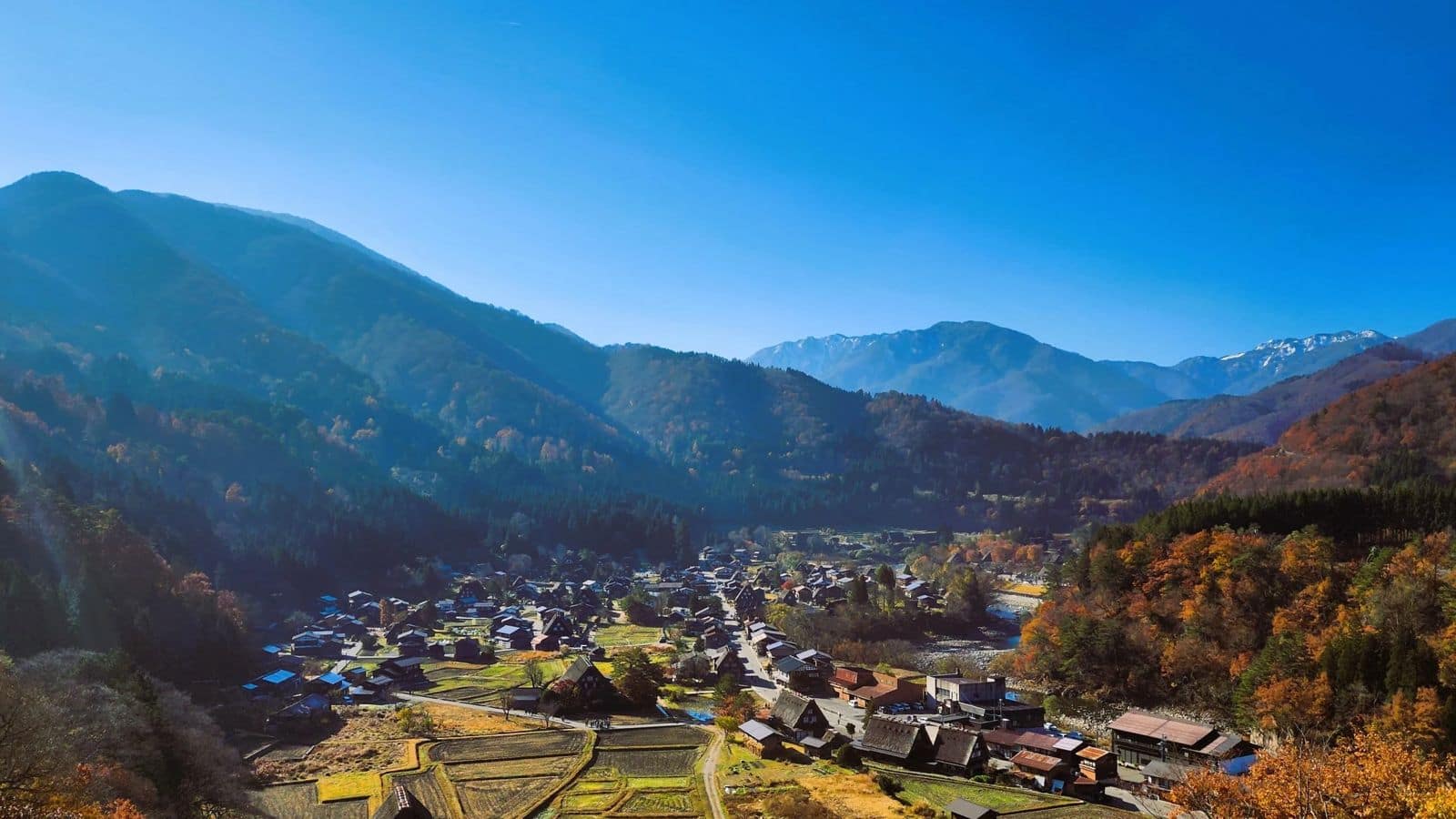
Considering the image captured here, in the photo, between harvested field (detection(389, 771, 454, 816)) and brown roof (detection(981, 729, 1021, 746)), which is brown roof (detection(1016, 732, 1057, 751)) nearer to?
brown roof (detection(981, 729, 1021, 746))

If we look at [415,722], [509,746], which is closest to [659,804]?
[509,746]

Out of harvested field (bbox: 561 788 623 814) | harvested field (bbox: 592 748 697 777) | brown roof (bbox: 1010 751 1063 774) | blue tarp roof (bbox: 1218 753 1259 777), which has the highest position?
blue tarp roof (bbox: 1218 753 1259 777)

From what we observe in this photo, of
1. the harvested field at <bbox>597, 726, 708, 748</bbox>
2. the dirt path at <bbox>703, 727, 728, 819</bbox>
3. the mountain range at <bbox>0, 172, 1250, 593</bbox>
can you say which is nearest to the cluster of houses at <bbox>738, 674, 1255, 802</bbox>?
the dirt path at <bbox>703, 727, 728, 819</bbox>

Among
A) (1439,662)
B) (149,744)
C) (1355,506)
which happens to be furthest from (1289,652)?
(149,744)

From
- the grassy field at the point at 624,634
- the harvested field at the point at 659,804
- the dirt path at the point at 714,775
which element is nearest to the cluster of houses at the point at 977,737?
the dirt path at the point at 714,775

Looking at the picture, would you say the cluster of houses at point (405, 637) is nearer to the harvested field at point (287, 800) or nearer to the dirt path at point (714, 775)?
the harvested field at point (287, 800)

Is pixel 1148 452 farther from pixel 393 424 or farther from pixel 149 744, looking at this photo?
pixel 149 744

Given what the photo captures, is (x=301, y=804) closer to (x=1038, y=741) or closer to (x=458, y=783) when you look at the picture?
(x=458, y=783)
